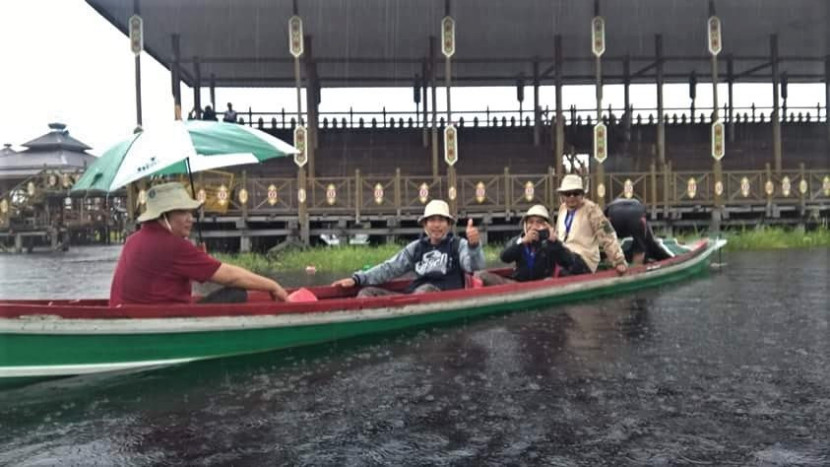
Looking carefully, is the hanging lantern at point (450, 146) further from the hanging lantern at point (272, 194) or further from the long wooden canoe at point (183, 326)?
the long wooden canoe at point (183, 326)

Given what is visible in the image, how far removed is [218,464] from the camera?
3.32m

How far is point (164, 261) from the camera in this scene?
475 centimetres

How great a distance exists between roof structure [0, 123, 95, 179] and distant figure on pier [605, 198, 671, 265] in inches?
1028

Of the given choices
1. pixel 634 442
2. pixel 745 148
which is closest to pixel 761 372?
pixel 634 442

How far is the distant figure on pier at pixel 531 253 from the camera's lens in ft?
23.6

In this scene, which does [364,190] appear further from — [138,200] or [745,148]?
[745,148]

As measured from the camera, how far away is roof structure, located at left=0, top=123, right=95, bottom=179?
30462mm

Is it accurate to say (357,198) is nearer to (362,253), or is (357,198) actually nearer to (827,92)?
(362,253)

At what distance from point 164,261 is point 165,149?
100 centimetres

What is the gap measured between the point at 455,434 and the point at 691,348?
9.38 ft

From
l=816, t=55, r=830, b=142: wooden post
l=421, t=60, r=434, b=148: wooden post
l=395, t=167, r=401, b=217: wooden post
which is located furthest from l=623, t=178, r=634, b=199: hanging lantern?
l=816, t=55, r=830, b=142: wooden post

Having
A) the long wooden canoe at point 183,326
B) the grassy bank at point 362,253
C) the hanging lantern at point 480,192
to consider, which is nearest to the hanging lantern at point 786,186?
the grassy bank at point 362,253

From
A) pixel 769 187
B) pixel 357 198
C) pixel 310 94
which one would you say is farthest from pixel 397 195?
pixel 769 187

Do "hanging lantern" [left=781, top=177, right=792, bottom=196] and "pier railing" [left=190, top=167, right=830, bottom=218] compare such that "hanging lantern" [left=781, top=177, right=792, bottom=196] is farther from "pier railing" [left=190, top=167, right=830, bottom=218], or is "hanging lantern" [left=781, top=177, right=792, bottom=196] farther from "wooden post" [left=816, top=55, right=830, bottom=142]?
"wooden post" [left=816, top=55, right=830, bottom=142]
